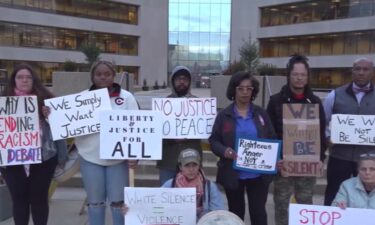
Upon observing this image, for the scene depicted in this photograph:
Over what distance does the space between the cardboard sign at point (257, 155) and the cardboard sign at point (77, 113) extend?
131cm

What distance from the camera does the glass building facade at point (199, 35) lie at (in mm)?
58500

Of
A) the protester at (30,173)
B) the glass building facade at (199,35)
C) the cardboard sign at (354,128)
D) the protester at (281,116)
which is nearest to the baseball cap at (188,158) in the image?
the protester at (281,116)

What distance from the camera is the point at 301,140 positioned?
4.06 metres

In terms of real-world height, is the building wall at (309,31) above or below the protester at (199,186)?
above

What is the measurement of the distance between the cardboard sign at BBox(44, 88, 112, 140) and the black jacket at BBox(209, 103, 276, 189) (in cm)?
107

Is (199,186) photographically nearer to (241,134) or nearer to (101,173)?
(241,134)

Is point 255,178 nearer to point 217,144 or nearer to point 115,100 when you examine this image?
point 217,144

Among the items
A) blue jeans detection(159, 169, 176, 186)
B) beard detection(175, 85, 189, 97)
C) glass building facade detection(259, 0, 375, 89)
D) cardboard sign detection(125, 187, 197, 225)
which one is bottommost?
cardboard sign detection(125, 187, 197, 225)

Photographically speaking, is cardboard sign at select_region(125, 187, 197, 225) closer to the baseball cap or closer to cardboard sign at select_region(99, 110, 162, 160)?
the baseball cap

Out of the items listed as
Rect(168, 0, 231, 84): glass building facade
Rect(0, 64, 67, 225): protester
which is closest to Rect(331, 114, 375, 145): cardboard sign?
Rect(0, 64, 67, 225): protester

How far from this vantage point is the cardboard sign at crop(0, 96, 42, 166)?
4125 mm

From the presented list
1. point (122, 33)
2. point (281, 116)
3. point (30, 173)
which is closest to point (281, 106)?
point (281, 116)

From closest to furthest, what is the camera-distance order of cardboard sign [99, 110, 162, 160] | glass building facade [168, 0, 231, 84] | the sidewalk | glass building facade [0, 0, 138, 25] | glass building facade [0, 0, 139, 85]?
cardboard sign [99, 110, 162, 160]
the sidewalk
glass building facade [0, 0, 139, 85]
glass building facade [0, 0, 138, 25]
glass building facade [168, 0, 231, 84]

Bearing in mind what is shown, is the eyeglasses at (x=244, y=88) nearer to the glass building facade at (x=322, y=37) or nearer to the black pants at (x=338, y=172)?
the black pants at (x=338, y=172)
